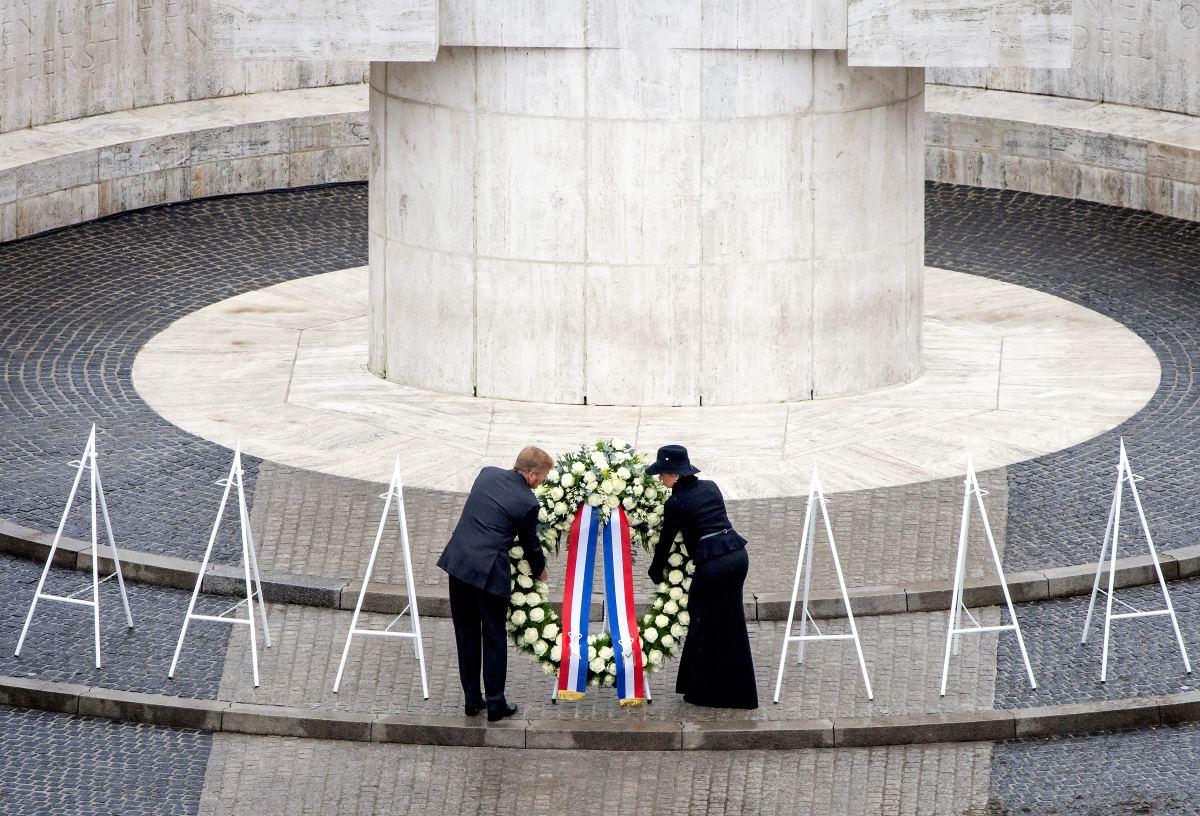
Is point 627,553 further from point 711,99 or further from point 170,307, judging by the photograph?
point 170,307

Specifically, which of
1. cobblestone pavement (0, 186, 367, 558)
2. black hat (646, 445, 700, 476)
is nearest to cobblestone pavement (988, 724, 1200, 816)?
black hat (646, 445, 700, 476)

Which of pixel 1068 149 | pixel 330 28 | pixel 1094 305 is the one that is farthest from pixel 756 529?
pixel 1068 149

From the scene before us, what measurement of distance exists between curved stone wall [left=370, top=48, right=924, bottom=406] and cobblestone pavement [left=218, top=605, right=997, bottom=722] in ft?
13.3

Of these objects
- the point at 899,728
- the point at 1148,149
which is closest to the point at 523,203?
the point at 899,728

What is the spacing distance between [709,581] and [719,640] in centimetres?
35

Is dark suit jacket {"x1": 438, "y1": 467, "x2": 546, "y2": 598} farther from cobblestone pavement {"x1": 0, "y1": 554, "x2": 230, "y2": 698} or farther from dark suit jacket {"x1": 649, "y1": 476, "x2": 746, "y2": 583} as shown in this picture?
cobblestone pavement {"x1": 0, "y1": 554, "x2": 230, "y2": 698}

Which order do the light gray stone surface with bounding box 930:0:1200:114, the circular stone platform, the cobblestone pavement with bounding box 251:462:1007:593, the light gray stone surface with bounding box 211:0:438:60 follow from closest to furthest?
the cobblestone pavement with bounding box 251:462:1007:593
the circular stone platform
the light gray stone surface with bounding box 211:0:438:60
the light gray stone surface with bounding box 930:0:1200:114

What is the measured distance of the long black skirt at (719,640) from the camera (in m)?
11.7

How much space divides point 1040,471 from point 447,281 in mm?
4860

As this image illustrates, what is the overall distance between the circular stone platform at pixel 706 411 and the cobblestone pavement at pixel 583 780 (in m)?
3.60

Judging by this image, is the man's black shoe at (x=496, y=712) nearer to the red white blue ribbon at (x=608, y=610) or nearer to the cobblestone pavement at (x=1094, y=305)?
the red white blue ribbon at (x=608, y=610)

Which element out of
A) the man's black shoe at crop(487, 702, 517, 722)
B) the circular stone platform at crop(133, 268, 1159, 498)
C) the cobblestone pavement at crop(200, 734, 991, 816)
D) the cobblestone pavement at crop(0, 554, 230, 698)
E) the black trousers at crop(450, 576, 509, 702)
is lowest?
the cobblestone pavement at crop(200, 734, 991, 816)

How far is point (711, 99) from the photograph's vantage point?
16203mm

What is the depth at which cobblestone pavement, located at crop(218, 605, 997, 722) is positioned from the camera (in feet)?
39.3
